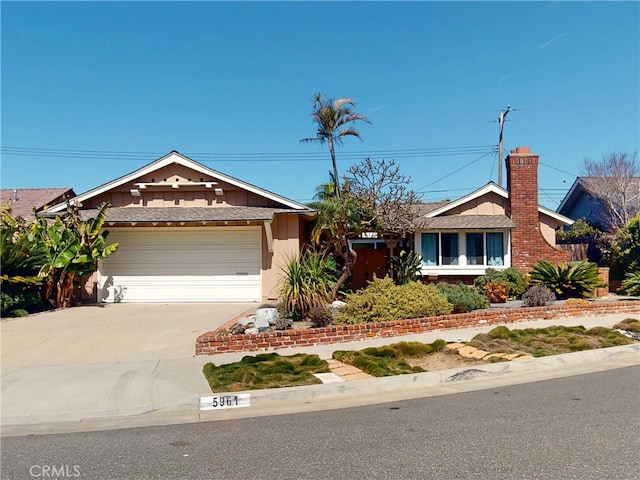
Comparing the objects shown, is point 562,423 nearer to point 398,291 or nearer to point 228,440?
point 228,440

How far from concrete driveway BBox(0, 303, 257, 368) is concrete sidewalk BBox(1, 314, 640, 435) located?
38 centimetres

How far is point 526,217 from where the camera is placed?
1875 centimetres

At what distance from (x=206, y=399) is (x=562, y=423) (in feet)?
14.2

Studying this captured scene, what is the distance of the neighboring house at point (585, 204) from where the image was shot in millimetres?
26062

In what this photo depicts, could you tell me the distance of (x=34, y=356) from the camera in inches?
366

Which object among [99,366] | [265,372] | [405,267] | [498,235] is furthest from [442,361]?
[498,235]

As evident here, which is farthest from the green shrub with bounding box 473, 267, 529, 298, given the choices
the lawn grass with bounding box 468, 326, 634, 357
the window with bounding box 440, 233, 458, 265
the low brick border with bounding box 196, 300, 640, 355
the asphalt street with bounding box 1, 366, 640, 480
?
the asphalt street with bounding box 1, 366, 640, 480

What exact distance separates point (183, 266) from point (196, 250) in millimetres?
662

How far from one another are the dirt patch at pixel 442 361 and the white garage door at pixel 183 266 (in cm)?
830

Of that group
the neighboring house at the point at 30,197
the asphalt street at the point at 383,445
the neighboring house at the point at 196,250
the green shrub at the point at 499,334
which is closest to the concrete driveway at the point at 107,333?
the neighboring house at the point at 196,250

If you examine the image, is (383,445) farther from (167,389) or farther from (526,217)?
(526,217)

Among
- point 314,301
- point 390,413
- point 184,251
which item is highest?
point 184,251

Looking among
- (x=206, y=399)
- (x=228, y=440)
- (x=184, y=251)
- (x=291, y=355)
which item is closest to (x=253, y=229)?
(x=184, y=251)

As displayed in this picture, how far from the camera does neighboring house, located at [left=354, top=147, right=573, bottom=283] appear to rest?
1861 cm
